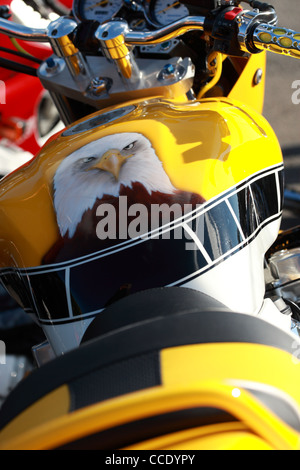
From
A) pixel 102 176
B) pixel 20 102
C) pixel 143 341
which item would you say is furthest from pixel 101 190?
pixel 20 102

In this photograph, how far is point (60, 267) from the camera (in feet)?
3.65

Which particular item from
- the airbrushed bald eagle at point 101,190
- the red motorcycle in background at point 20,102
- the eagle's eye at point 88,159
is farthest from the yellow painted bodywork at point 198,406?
the red motorcycle in background at point 20,102

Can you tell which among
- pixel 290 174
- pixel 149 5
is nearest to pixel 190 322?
pixel 149 5

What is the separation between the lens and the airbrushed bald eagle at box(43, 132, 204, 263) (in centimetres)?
111

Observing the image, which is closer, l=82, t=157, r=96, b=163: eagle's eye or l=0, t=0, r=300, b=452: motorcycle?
l=0, t=0, r=300, b=452: motorcycle

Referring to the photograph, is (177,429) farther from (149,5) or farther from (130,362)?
(149,5)

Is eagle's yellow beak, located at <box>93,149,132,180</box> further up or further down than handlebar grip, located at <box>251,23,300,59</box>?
further down

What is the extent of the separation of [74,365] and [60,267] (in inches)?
17.6

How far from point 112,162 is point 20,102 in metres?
1.60

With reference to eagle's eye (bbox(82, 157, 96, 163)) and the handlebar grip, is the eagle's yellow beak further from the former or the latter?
the handlebar grip

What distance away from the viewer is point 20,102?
2590 mm

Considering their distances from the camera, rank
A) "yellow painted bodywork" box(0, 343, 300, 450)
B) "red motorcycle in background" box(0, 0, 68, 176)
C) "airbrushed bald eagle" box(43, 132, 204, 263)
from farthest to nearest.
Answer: "red motorcycle in background" box(0, 0, 68, 176) < "airbrushed bald eagle" box(43, 132, 204, 263) < "yellow painted bodywork" box(0, 343, 300, 450)

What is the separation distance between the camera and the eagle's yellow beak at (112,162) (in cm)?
116

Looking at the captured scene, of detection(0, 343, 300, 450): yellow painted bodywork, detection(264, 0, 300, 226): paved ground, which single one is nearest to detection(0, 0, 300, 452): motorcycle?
detection(0, 343, 300, 450): yellow painted bodywork
